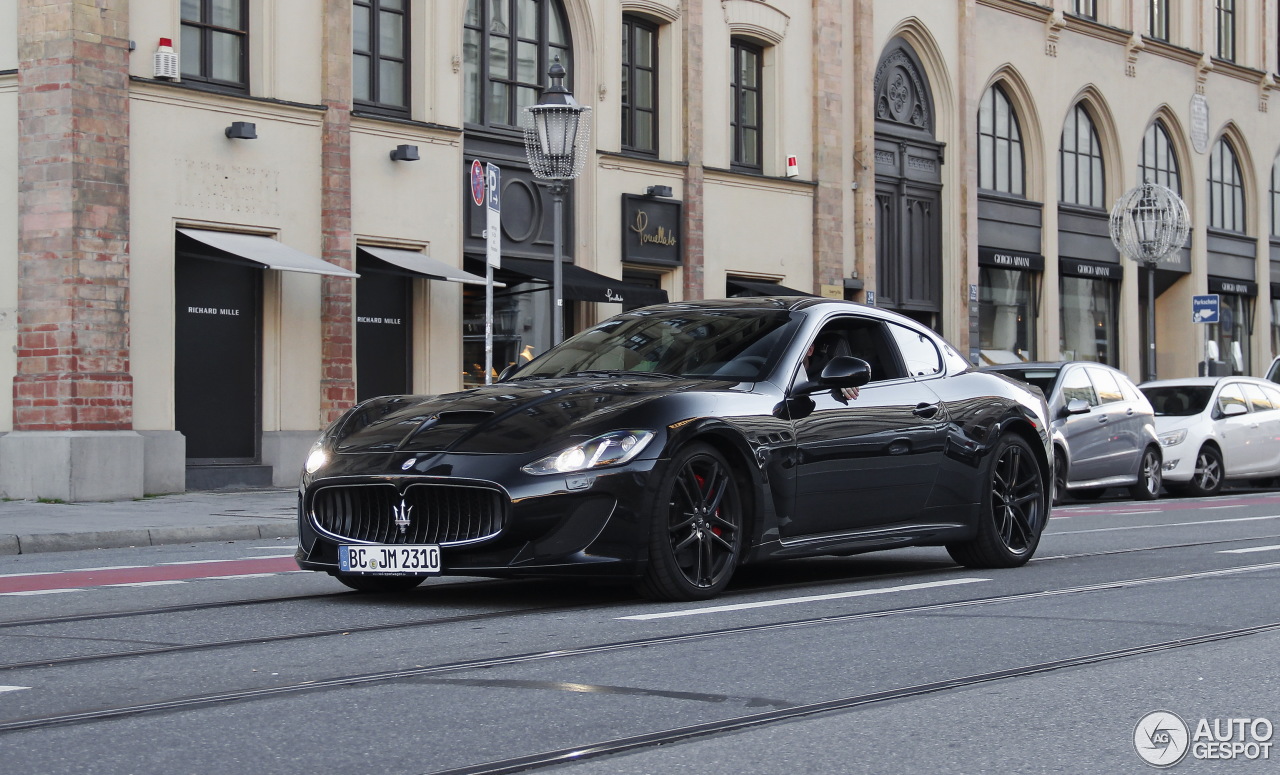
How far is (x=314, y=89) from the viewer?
72.1ft

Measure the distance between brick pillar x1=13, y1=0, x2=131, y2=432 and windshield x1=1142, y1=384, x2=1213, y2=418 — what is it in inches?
533

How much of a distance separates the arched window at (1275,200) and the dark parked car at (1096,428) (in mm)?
26681

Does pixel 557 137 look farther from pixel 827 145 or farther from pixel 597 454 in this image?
pixel 827 145

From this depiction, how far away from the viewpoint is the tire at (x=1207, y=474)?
23.6 metres

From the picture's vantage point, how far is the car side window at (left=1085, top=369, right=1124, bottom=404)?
2050 centimetres

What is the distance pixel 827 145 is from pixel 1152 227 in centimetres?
656

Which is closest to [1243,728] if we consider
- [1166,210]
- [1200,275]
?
[1166,210]

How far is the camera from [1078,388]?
792 inches

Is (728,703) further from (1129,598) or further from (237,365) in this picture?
(237,365)

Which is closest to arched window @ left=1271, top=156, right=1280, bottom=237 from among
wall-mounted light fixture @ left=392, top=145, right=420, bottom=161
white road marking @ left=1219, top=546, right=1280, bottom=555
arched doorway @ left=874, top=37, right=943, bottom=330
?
arched doorway @ left=874, top=37, right=943, bottom=330

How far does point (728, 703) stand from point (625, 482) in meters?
2.36

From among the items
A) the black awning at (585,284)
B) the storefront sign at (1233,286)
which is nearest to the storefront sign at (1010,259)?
the storefront sign at (1233,286)

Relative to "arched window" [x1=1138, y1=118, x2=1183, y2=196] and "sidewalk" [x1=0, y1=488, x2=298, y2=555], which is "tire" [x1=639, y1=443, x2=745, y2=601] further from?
"arched window" [x1=1138, y1=118, x2=1183, y2=196]

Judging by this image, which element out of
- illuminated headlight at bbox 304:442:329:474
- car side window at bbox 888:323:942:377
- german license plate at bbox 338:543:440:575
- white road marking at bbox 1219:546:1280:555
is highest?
car side window at bbox 888:323:942:377
